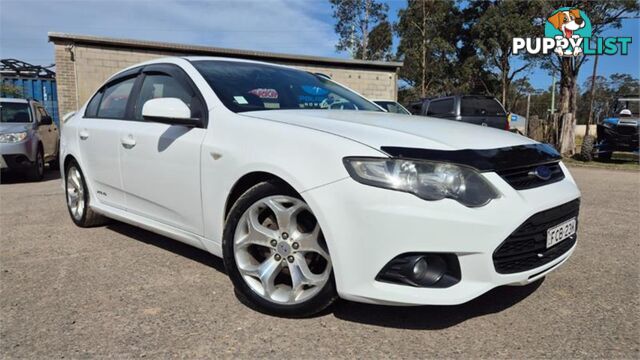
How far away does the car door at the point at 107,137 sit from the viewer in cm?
371

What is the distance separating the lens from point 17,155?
8.30m

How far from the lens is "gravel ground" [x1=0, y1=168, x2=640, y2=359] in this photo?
2199mm

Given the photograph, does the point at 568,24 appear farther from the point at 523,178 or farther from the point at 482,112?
the point at 523,178

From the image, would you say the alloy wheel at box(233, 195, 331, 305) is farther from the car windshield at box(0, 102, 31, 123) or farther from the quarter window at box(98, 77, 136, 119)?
the car windshield at box(0, 102, 31, 123)

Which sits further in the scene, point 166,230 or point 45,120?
point 45,120

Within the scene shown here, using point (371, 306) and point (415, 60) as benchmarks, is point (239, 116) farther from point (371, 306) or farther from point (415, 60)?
point (415, 60)

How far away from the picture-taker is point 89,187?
13.7ft

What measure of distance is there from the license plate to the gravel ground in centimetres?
43

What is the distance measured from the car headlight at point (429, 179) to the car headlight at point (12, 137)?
328 inches

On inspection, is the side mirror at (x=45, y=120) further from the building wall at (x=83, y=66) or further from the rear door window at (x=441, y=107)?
the rear door window at (x=441, y=107)

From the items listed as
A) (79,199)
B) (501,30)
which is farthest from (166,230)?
(501,30)

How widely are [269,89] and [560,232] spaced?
200 cm

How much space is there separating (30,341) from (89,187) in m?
2.11

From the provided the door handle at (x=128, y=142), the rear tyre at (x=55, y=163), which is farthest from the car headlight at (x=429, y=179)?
the rear tyre at (x=55, y=163)
